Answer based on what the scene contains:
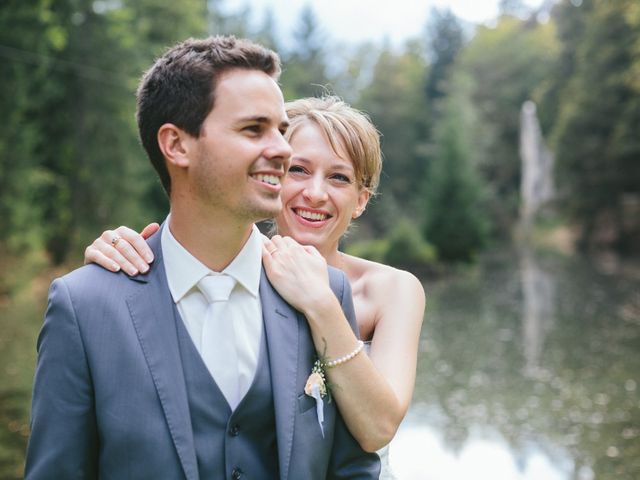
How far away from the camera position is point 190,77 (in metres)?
2.33

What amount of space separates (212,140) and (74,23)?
27608mm

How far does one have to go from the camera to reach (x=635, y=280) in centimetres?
2455

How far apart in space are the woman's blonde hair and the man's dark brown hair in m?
0.92

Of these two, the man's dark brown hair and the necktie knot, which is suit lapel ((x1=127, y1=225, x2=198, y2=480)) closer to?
the necktie knot

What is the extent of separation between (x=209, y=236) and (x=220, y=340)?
33 cm

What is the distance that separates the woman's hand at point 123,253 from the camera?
2395 mm

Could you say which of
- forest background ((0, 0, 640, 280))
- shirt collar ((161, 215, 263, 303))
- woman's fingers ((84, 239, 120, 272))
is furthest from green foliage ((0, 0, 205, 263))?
shirt collar ((161, 215, 263, 303))

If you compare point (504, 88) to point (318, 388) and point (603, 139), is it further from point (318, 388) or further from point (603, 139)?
point (318, 388)

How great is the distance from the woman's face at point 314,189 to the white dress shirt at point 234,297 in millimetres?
846

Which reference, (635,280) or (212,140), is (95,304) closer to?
(212,140)

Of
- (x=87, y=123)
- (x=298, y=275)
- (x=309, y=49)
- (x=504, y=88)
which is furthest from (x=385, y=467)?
(x=309, y=49)

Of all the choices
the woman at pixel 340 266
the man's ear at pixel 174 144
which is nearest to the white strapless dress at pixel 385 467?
the woman at pixel 340 266

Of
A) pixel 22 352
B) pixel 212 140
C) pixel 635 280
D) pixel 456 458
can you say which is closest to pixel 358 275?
pixel 212 140

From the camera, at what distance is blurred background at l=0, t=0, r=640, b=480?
9.38m
